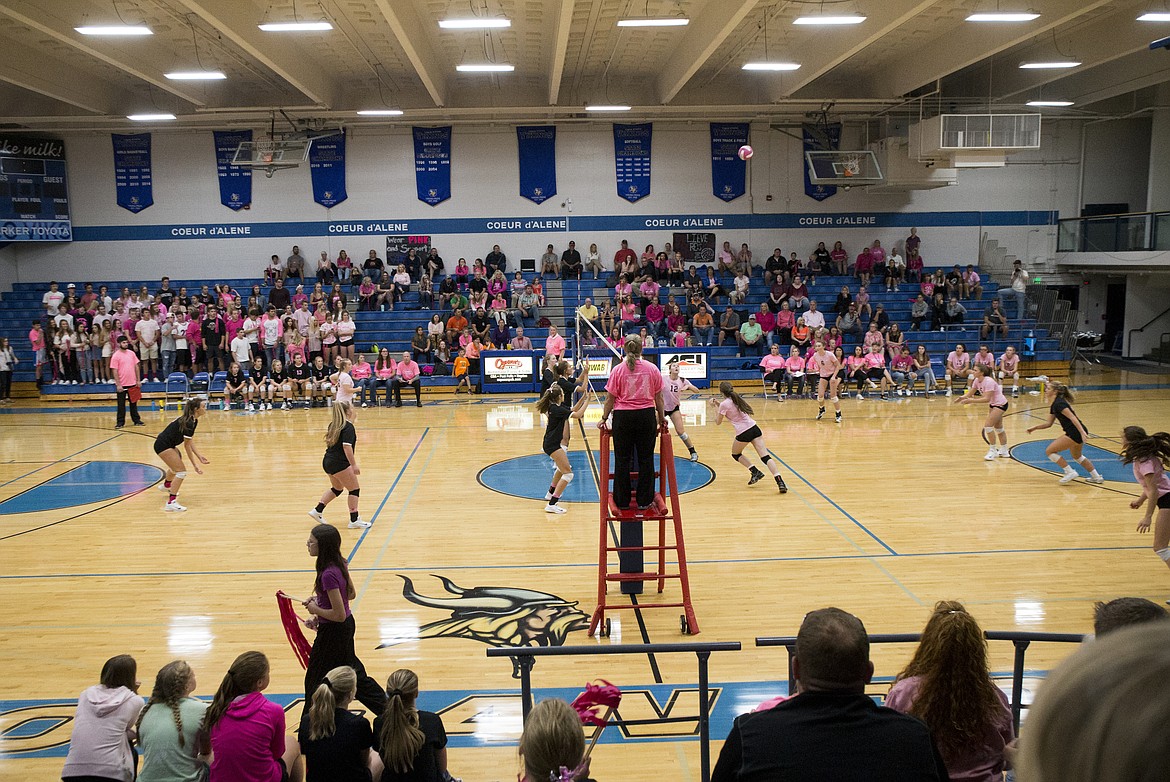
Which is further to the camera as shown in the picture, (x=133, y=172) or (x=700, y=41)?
(x=133, y=172)

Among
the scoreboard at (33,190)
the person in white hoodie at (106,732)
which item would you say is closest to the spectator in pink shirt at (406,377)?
the scoreboard at (33,190)

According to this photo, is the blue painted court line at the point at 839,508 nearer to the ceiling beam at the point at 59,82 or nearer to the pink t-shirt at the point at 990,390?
the pink t-shirt at the point at 990,390

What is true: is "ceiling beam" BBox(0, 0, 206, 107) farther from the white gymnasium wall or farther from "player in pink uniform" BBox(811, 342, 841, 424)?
"player in pink uniform" BBox(811, 342, 841, 424)

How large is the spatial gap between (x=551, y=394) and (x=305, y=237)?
2003cm

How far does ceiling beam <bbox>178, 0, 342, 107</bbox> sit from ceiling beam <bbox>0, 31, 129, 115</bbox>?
4640mm

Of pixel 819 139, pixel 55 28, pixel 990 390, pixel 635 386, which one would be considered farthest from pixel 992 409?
pixel 55 28

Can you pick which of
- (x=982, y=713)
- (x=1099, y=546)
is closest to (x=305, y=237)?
(x=1099, y=546)

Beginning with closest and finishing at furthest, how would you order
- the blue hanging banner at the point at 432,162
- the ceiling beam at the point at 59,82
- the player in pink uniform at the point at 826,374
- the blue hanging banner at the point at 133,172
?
the player in pink uniform at the point at 826,374
the ceiling beam at the point at 59,82
the blue hanging banner at the point at 133,172
the blue hanging banner at the point at 432,162

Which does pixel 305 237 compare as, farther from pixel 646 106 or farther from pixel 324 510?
pixel 324 510

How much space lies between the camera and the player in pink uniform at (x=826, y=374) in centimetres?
1850

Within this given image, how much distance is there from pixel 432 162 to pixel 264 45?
9980mm

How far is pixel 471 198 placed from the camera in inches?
1122

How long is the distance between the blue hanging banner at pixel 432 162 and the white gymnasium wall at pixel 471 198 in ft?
0.90

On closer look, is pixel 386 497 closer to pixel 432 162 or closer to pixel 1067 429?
pixel 1067 429
